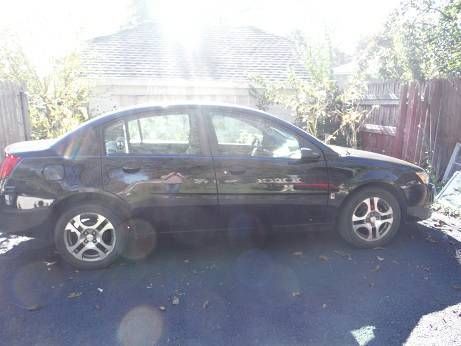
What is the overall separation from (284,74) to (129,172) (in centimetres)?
1047

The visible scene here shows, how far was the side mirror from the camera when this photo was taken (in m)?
3.87

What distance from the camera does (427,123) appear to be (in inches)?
274

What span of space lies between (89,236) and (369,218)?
2.91 meters

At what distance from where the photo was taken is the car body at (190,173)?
358cm

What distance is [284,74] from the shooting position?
43.2 ft

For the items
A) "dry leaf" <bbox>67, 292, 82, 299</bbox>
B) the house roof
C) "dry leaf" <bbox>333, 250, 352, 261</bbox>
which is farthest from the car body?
the house roof

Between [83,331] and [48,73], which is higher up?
[48,73]

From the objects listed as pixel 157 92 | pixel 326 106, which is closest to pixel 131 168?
pixel 326 106

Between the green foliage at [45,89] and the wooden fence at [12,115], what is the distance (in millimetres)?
1156

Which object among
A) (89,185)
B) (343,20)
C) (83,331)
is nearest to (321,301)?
(83,331)

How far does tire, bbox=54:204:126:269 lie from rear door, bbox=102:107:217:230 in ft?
0.83

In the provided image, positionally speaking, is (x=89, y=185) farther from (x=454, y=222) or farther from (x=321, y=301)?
(x=454, y=222)

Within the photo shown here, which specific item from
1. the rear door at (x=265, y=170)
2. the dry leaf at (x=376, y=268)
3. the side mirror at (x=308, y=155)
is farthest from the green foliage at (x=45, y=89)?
the dry leaf at (x=376, y=268)

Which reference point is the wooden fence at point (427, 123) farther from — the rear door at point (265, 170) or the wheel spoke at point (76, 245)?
the wheel spoke at point (76, 245)
